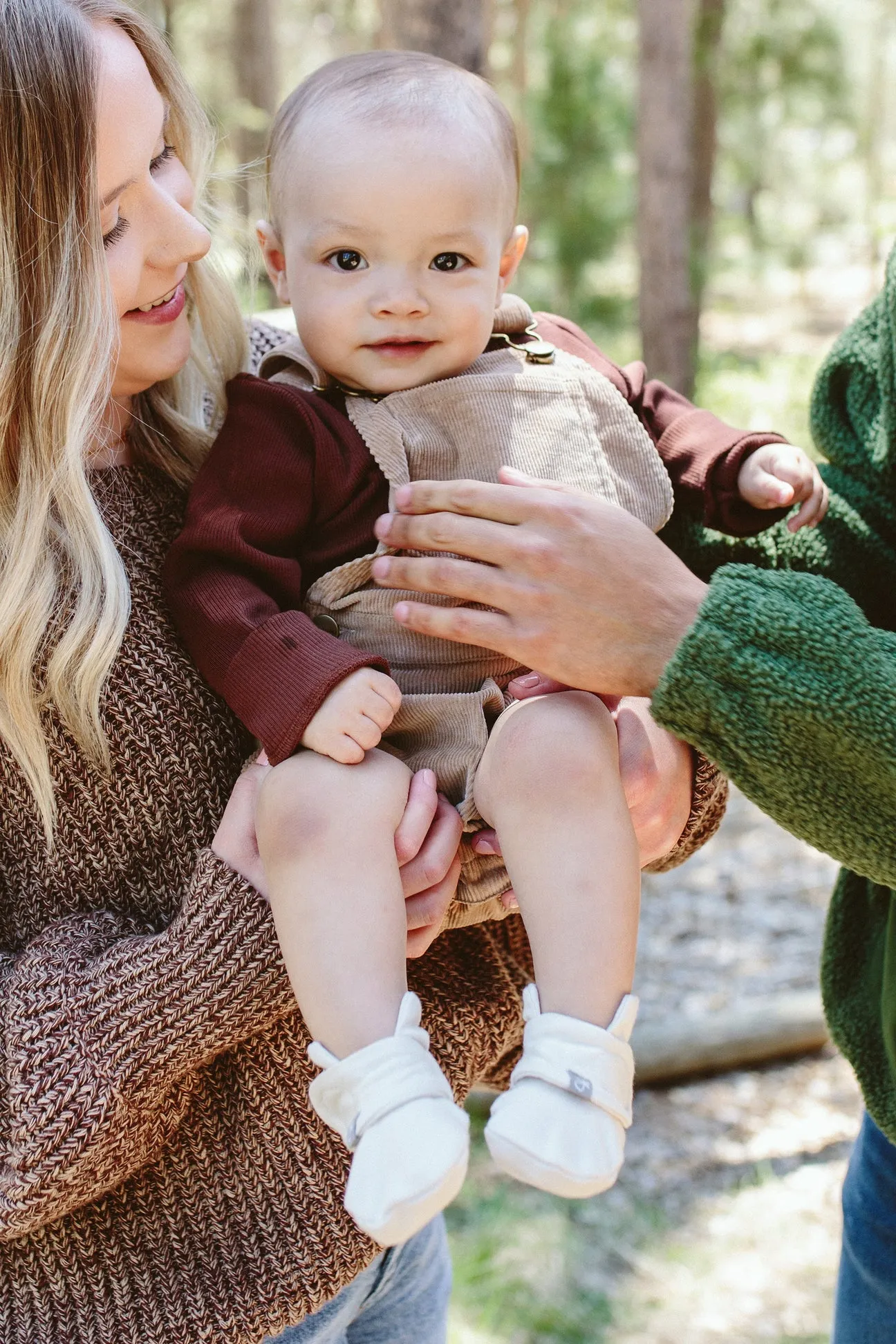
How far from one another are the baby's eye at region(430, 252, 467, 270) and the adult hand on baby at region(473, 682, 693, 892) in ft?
1.87

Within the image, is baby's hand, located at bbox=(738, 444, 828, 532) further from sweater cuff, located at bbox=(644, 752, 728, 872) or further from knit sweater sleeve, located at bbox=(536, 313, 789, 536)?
sweater cuff, located at bbox=(644, 752, 728, 872)

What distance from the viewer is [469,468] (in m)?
1.66

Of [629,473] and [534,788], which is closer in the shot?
[534,788]

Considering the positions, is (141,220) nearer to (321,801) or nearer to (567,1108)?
(321,801)

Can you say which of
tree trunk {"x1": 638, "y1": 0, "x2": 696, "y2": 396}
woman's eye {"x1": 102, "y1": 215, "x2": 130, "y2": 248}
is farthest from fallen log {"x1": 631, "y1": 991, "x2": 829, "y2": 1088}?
tree trunk {"x1": 638, "y1": 0, "x2": 696, "y2": 396}

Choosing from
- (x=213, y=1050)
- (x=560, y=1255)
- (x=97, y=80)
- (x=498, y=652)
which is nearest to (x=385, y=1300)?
(x=213, y=1050)

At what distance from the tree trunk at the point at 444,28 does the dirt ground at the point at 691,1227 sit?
299 cm

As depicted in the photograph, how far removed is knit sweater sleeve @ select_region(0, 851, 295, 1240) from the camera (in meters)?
1.35

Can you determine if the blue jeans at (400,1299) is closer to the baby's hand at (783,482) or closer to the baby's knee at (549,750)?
the baby's knee at (549,750)

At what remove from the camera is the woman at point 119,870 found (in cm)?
140

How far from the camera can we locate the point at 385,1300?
1837 millimetres

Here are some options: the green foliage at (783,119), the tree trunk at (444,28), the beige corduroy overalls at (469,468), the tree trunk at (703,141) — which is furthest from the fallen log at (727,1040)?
the green foliage at (783,119)

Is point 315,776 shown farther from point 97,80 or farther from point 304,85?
point 304,85

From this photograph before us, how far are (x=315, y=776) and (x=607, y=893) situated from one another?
→ 362 mm
